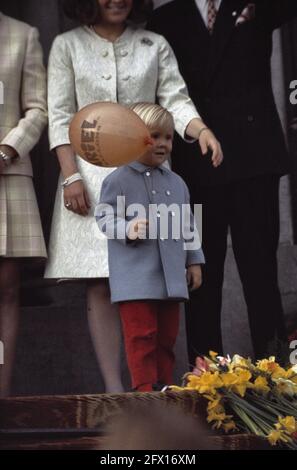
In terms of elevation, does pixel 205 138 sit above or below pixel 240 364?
above

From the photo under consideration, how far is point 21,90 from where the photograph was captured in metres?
6.01

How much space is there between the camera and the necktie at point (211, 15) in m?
6.14

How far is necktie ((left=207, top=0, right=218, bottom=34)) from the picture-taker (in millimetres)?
6141

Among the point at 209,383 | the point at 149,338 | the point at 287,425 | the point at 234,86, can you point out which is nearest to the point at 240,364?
the point at 209,383

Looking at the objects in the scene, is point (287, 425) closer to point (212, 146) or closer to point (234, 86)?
point (212, 146)

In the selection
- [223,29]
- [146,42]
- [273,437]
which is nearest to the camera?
[273,437]

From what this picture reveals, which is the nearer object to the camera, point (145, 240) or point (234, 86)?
point (145, 240)

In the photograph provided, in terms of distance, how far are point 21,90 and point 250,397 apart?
7.22ft

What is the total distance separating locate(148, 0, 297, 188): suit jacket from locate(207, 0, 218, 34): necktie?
0.03 meters

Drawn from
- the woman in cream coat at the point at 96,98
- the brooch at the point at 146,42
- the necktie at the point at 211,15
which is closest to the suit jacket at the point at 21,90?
the woman in cream coat at the point at 96,98

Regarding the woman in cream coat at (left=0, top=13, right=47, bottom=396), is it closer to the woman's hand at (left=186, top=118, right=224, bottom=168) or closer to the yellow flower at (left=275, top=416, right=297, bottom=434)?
the woman's hand at (left=186, top=118, right=224, bottom=168)

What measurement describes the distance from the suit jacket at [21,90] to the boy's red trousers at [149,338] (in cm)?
94

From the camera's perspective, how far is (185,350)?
6488 millimetres

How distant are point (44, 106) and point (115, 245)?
0.88m
